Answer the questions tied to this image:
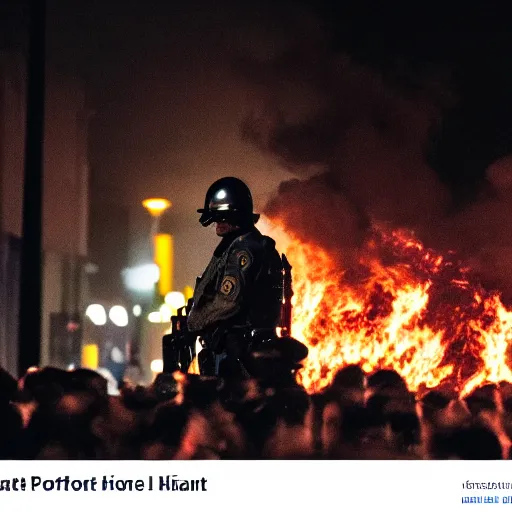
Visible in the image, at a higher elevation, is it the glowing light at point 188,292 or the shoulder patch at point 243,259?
the shoulder patch at point 243,259

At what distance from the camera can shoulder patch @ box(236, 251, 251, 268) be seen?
13.7 feet

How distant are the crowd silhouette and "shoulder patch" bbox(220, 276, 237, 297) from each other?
1.11ft

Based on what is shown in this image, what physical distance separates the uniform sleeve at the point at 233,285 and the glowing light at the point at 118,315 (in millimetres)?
302

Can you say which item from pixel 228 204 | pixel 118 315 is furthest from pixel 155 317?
pixel 228 204

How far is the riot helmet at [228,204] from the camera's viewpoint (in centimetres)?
423

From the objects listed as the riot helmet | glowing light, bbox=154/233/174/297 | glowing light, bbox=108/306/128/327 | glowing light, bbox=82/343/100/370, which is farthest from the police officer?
glowing light, bbox=82/343/100/370

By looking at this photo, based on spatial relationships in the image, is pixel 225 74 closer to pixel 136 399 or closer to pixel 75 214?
pixel 75 214

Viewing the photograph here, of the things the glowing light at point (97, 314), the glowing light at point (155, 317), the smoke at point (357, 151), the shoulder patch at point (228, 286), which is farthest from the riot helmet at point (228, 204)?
the glowing light at point (97, 314)

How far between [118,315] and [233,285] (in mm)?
460

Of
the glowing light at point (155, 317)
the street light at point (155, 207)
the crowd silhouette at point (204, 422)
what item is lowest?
the crowd silhouette at point (204, 422)

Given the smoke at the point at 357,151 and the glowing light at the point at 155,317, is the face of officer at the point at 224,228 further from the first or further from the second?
the glowing light at the point at 155,317

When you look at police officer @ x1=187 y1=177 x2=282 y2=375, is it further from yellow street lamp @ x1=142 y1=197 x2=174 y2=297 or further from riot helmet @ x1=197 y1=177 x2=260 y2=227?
yellow street lamp @ x1=142 y1=197 x2=174 y2=297

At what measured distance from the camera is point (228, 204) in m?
4.24

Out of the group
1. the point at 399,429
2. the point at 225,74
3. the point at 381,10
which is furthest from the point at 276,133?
the point at 399,429
